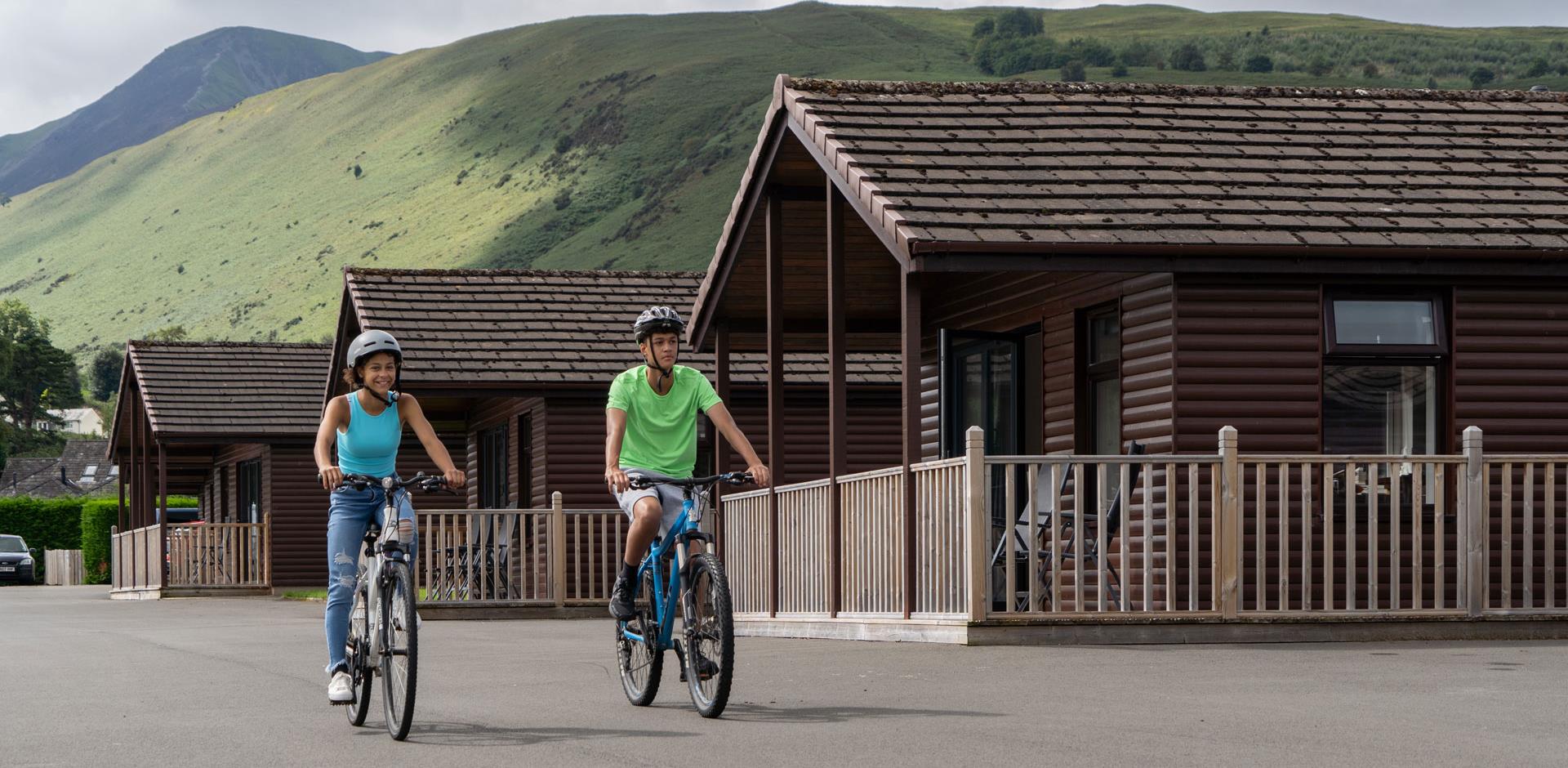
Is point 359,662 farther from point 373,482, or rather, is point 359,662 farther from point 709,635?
point 709,635

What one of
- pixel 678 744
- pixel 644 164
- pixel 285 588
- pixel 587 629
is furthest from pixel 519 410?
pixel 644 164

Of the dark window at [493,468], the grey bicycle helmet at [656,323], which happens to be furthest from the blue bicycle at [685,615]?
the dark window at [493,468]

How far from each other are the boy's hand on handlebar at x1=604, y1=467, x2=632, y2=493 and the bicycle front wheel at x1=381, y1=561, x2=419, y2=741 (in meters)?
1.04

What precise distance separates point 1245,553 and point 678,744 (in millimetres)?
8428

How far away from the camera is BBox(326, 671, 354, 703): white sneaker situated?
10.0m

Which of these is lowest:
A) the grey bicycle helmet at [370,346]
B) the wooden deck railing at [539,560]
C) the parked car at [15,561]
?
the parked car at [15,561]

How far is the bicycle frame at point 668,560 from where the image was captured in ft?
33.3

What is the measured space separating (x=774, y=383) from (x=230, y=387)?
2585 centimetres

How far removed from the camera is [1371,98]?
1939 centimetres

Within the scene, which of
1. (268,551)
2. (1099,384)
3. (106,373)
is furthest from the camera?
(106,373)

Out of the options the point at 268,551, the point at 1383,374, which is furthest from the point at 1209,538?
the point at 268,551

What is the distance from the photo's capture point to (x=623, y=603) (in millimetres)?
10531

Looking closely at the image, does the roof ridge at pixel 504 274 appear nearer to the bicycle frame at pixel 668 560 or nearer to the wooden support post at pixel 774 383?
the wooden support post at pixel 774 383

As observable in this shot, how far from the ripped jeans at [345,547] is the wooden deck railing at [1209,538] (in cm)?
507
